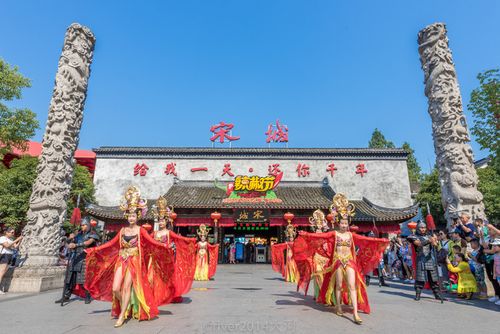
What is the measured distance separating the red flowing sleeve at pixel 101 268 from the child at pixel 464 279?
7.44m

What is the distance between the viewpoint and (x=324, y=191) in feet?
72.0

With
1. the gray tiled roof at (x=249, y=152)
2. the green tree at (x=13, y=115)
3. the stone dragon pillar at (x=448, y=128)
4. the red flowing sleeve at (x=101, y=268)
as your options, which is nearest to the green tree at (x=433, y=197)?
the gray tiled roof at (x=249, y=152)

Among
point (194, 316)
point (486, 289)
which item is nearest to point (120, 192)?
point (194, 316)

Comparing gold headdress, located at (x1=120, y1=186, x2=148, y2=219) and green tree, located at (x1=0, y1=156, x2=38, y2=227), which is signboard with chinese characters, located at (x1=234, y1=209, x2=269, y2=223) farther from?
gold headdress, located at (x1=120, y1=186, x2=148, y2=219)

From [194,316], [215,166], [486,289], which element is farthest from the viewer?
[215,166]

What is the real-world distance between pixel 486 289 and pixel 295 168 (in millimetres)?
17672

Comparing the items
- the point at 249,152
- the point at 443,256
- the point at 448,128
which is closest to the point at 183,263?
the point at 443,256

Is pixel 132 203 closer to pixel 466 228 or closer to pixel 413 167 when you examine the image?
pixel 466 228

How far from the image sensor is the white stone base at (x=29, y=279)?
23.4ft

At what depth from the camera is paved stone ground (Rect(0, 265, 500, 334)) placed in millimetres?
3893

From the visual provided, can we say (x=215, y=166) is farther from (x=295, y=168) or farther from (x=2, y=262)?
(x=2, y=262)

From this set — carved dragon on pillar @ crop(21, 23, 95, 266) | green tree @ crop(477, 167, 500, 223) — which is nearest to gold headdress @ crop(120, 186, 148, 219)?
carved dragon on pillar @ crop(21, 23, 95, 266)

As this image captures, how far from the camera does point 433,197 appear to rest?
84.1 feet

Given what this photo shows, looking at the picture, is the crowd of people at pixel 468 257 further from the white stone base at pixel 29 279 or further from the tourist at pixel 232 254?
the tourist at pixel 232 254
